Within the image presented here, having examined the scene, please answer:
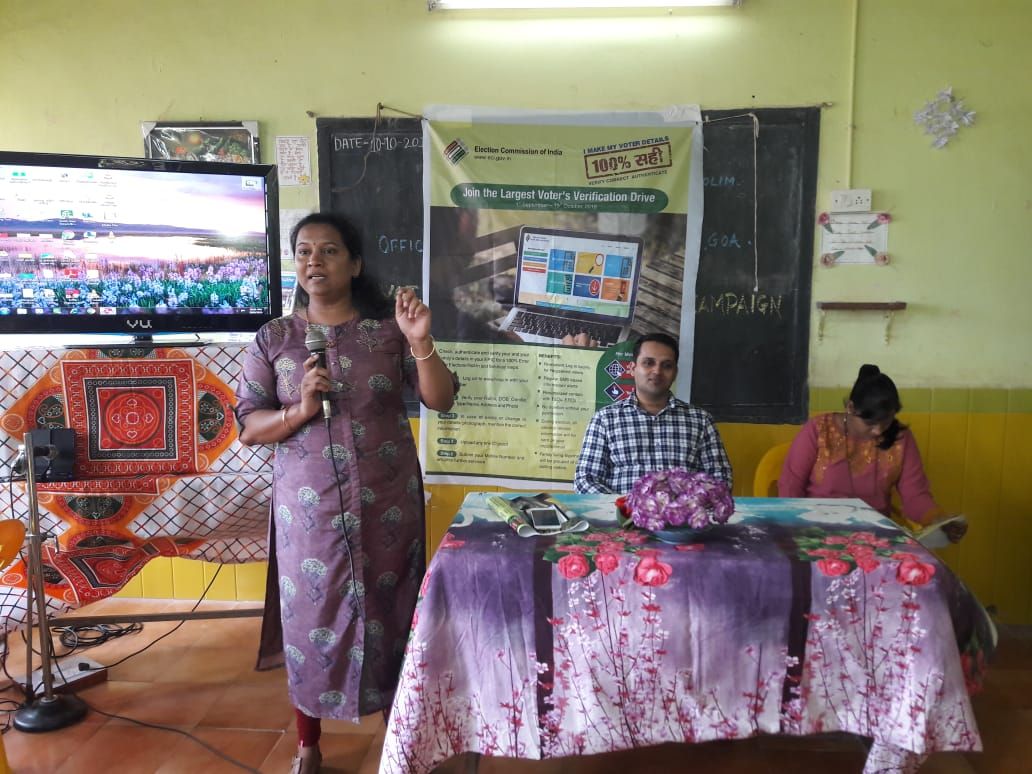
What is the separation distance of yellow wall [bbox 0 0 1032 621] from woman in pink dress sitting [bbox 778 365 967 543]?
448mm

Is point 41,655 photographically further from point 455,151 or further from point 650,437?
point 455,151

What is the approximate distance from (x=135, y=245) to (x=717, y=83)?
228 centimetres

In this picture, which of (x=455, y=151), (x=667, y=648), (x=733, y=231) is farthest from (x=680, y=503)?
(x=455, y=151)

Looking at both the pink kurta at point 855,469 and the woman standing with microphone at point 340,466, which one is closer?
the woman standing with microphone at point 340,466

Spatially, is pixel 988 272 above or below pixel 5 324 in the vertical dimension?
above

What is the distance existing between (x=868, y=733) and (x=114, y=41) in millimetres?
3617

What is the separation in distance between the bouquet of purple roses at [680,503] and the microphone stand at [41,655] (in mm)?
1825

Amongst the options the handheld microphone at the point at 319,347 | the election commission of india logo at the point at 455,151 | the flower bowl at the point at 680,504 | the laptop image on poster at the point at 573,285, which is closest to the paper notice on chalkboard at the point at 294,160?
the election commission of india logo at the point at 455,151

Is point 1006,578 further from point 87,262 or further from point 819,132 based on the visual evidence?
point 87,262

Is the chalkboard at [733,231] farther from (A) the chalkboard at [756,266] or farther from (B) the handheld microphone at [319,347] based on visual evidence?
(B) the handheld microphone at [319,347]

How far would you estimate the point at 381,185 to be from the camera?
9.82 feet

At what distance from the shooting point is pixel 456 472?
310cm

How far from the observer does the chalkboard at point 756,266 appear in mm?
2846

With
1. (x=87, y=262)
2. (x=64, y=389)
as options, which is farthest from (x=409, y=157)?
(x=64, y=389)
